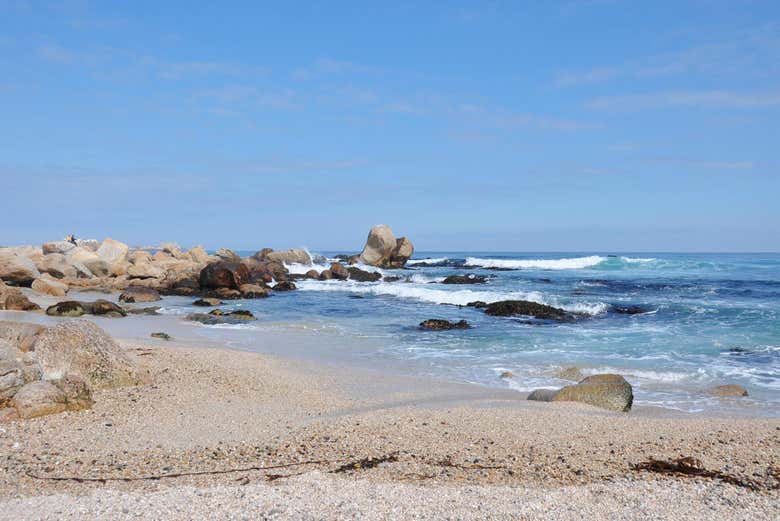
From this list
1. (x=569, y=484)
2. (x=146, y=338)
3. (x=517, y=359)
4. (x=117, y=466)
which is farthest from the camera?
(x=146, y=338)

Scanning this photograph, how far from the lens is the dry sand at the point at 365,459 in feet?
13.3

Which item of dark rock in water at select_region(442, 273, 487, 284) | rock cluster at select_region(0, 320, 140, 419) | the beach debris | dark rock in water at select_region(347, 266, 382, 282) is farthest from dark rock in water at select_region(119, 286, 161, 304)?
the beach debris

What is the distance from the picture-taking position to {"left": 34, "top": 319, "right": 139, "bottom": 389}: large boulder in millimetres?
7301

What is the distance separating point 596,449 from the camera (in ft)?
18.0

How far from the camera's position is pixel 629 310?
64.8 ft

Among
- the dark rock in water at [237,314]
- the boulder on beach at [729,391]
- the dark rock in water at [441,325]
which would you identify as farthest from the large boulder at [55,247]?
the boulder on beach at [729,391]

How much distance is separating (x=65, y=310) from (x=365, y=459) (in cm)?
1403

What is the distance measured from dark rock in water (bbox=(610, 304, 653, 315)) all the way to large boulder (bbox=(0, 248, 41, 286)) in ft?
72.7

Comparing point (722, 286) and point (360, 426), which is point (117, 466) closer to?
point (360, 426)

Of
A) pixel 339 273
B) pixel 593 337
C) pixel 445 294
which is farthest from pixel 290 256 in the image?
pixel 593 337

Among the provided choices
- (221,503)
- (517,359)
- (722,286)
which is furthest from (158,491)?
(722,286)

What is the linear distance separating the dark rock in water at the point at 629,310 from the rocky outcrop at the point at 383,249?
28.2 meters

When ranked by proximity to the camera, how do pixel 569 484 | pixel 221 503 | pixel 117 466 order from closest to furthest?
pixel 221 503, pixel 569 484, pixel 117 466

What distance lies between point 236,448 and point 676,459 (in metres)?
4.01
